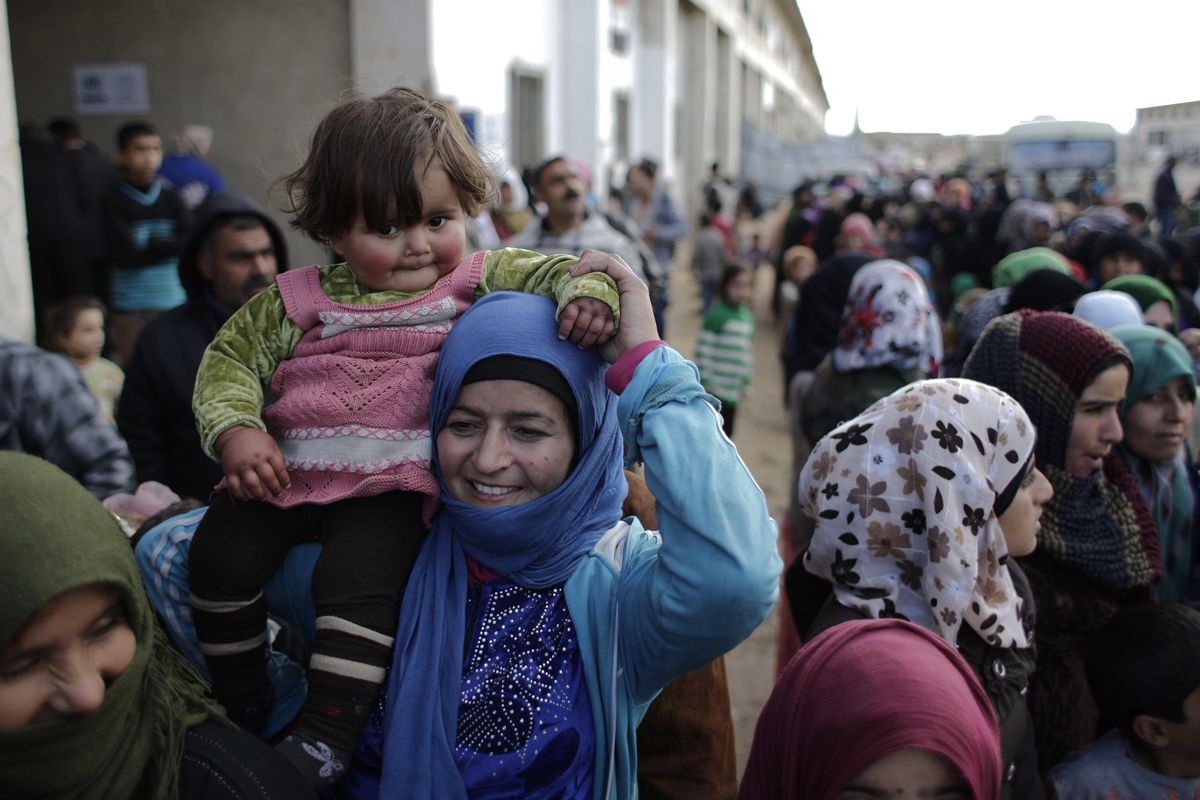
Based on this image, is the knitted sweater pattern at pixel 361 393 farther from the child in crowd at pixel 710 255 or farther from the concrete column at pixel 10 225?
the child in crowd at pixel 710 255

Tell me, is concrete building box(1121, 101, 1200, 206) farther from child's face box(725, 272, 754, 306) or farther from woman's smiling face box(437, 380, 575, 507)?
woman's smiling face box(437, 380, 575, 507)

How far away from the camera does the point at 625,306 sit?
1.57 m

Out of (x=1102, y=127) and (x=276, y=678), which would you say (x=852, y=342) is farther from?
(x=1102, y=127)

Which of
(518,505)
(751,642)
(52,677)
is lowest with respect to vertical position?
(751,642)

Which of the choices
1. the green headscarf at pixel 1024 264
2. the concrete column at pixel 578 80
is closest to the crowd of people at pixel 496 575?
the green headscarf at pixel 1024 264

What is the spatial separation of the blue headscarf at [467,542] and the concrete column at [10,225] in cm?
262

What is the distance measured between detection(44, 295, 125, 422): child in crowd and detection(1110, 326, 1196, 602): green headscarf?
390 centimetres

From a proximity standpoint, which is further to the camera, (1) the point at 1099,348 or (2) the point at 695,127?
(2) the point at 695,127

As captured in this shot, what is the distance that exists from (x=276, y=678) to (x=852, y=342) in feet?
10.0

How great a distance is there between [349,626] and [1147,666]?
5.61 ft

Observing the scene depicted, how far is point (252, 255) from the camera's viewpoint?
3.22 m

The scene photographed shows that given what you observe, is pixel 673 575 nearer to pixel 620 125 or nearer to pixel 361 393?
pixel 361 393

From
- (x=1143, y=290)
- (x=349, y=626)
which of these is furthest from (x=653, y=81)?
(x=349, y=626)

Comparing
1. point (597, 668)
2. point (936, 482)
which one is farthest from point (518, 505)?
point (936, 482)
